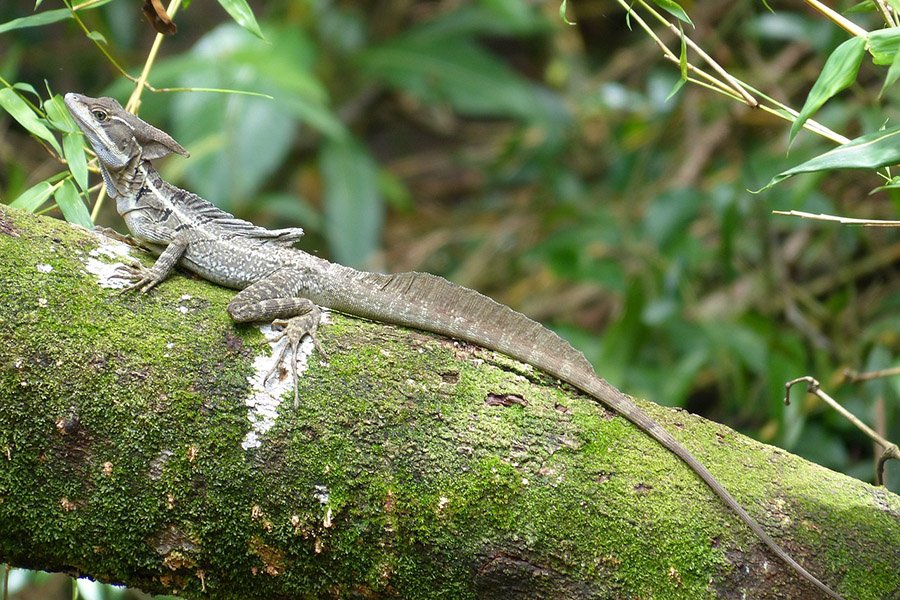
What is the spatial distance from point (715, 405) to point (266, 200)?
4.29m

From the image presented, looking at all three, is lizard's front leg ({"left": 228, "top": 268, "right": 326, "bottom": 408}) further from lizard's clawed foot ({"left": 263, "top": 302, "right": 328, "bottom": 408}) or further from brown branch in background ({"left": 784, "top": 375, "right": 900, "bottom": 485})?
brown branch in background ({"left": 784, "top": 375, "right": 900, "bottom": 485})

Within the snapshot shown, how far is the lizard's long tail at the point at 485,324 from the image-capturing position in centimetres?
297

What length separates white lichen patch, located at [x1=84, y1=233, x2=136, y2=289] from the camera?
2906mm

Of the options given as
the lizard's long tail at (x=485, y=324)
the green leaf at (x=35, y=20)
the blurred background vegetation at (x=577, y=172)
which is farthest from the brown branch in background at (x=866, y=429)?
the green leaf at (x=35, y=20)

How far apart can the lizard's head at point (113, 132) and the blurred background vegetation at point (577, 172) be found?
184 cm

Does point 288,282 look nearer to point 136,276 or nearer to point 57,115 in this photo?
point 136,276

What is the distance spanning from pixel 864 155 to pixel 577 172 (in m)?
7.01

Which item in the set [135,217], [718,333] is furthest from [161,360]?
[718,333]

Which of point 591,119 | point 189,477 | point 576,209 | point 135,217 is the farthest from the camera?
point 591,119

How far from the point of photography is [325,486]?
8.54 ft

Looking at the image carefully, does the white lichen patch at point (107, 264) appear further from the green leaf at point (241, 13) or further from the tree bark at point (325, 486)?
the green leaf at point (241, 13)

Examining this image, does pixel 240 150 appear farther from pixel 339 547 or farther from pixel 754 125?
pixel 339 547

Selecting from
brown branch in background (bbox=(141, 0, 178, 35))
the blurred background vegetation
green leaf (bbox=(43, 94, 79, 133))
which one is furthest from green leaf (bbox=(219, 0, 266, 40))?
the blurred background vegetation

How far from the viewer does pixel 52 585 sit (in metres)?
7.61
